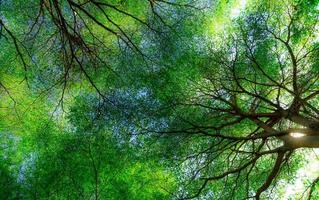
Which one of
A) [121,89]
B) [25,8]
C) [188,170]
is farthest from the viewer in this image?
[25,8]

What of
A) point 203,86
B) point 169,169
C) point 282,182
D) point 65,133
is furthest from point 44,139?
point 282,182

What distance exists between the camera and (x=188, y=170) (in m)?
10.5

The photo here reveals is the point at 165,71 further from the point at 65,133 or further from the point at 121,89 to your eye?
the point at 65,133

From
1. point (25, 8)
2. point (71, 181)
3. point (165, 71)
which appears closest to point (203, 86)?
point (165, 71)

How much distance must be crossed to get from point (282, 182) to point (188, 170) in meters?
2.81

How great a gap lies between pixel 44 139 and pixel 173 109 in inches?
166

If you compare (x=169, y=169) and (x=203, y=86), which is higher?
(x=203, y=86)

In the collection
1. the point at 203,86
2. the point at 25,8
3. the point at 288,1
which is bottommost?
the point at 203,86

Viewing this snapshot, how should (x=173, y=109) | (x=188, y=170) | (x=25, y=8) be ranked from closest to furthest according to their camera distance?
1. (x=188, y=170)
2. (x=173, y=109)
3. (x=25, y=8)

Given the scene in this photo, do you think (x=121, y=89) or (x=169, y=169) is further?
(x=121, y=89)

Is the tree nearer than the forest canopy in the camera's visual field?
Yes

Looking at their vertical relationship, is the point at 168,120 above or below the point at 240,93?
below

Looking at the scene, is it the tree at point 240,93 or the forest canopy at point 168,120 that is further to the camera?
the forest canopy at point 168,120

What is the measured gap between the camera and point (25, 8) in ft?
44.4
